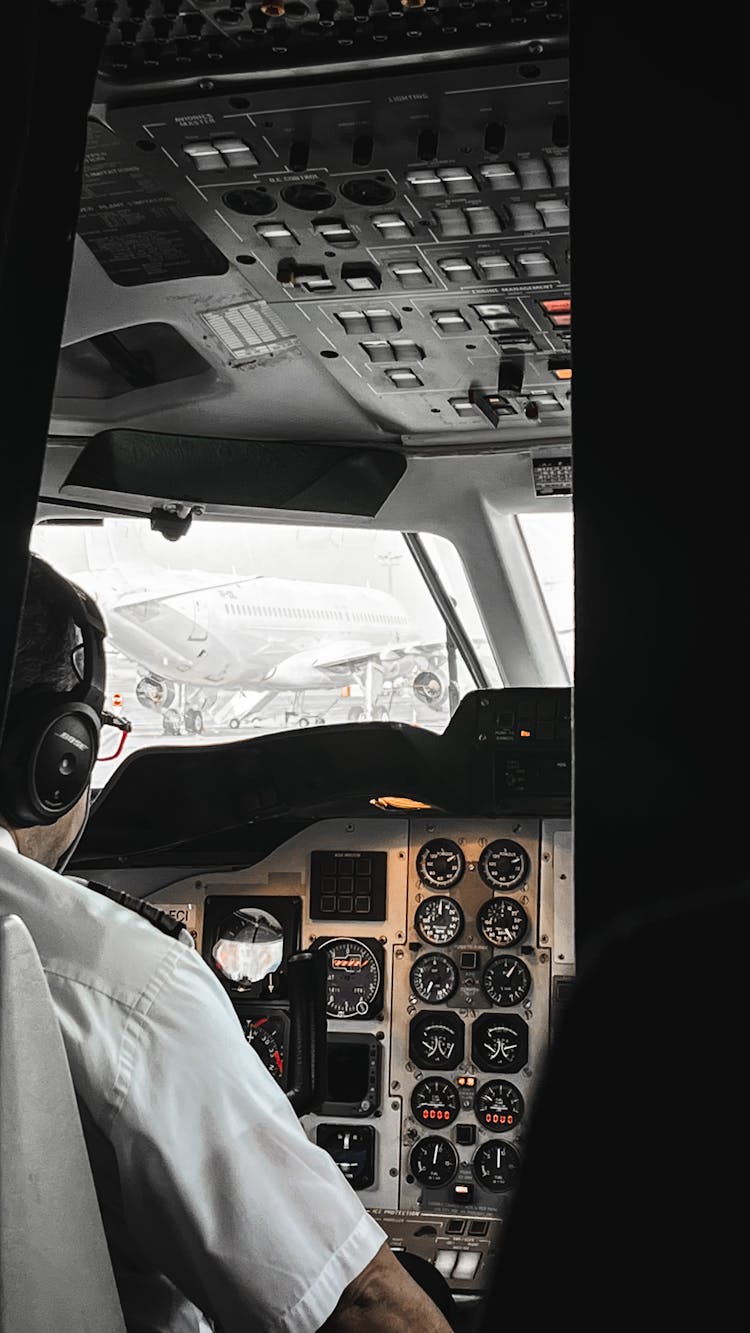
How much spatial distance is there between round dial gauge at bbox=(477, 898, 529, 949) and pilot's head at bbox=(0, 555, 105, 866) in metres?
2.35

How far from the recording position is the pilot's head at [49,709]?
1980mm

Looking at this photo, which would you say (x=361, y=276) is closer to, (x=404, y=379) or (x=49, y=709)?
(x=404, y=379)

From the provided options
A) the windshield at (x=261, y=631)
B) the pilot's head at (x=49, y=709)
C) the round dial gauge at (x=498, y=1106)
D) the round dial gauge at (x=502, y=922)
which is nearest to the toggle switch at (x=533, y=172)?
the pilot's head at (x=49, y=709)

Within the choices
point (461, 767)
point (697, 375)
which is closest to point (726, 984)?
point (697, 375)

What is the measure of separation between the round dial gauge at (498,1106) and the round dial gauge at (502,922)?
0.43m

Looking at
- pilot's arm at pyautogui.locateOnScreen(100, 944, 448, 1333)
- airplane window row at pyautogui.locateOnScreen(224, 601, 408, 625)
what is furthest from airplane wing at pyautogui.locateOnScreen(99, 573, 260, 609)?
pilot's arm at pyautogui.locateOnScreen(100, 944, 448, 1333)

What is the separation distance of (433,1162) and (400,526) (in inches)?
78.3

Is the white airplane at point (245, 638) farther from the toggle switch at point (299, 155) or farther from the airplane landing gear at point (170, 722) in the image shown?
the toggle switch at point (299, 155)

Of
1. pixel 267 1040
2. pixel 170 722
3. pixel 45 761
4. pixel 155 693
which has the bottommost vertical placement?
pixel 267 1040

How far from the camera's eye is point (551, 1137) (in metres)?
0.41

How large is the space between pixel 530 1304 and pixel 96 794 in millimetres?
3872

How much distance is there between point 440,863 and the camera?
4.28m

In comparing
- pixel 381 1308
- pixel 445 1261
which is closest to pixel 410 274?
pixel 381 1308

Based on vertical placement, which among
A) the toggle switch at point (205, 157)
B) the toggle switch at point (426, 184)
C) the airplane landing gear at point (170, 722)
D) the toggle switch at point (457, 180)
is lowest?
the airplane landing gear at point (170, 722)
